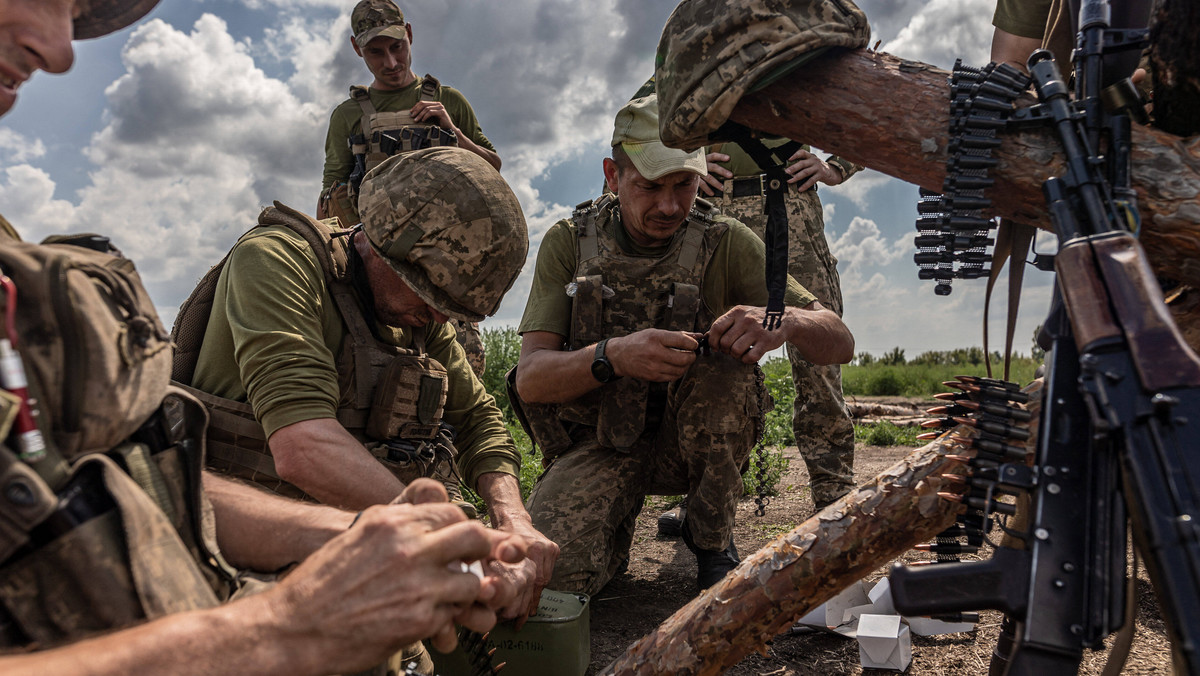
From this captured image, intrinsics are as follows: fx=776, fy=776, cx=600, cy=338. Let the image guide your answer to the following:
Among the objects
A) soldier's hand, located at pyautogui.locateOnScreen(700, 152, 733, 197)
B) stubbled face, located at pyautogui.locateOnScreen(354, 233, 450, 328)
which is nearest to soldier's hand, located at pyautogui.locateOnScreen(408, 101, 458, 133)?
soldier's hand, located at pyautogui.locateOnScreen(700, 152, 733, 197)

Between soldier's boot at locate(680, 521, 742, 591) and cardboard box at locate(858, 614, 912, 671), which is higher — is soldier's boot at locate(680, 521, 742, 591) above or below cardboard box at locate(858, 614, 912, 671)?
above

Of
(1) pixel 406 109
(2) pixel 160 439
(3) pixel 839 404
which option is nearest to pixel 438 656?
(2) pixel 160 439

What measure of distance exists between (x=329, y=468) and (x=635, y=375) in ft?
4.69

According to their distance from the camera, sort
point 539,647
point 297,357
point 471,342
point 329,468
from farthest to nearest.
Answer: point 471,342, point 539,647, point 297,357, point 329,468

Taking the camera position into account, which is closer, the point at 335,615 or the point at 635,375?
the point at 335,615

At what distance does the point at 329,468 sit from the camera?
2.37 m

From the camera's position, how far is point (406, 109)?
5652mm

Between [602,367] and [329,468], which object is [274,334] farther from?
[602,367]

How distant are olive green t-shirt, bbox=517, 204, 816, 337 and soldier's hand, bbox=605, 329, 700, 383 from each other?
574 mm

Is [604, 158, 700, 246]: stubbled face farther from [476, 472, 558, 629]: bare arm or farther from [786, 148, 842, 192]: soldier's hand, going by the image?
[476, 472, 558, 629]: bare arm

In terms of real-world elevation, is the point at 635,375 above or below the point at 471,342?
below

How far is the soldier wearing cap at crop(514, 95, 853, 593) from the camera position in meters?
3.59

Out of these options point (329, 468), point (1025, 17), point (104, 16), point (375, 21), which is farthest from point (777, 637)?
point (375, 21)

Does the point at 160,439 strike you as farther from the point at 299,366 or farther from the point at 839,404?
the point at 839,404
